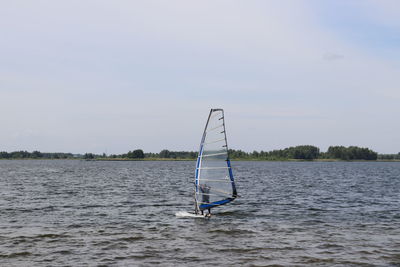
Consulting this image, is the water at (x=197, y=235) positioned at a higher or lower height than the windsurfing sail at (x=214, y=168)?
lower

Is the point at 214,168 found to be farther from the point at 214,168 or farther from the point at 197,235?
the point at 197,235

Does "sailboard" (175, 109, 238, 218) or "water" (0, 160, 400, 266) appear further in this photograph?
"sailboard" (175, 109, 238, 218)

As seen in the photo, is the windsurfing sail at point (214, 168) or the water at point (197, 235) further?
the windsurfing sail at point (214, 168)

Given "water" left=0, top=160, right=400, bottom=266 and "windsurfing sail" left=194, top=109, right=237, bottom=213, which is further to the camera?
"windsurfing sail" left=194, top=109, right=237, bottom=213

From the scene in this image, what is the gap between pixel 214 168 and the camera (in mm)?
27266

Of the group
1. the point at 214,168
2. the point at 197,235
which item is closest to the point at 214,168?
the point at 214,168

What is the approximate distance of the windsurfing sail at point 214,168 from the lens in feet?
88.0

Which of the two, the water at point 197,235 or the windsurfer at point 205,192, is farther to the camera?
the windsurfer at point 205,192

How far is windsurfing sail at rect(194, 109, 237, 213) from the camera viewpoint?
26.8 meters

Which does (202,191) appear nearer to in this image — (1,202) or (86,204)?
(86,204)

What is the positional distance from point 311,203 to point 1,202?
94.5 ft

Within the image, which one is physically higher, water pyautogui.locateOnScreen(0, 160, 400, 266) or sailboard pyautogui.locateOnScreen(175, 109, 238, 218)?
sailboard pyautogui.locateOnScreen(175, 109, 238, 218)

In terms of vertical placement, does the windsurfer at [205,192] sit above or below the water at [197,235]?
above

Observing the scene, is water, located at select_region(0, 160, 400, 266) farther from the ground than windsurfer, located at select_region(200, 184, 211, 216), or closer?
closer
